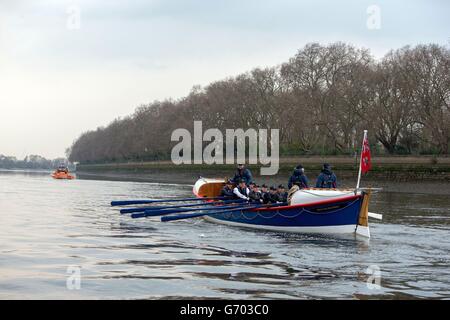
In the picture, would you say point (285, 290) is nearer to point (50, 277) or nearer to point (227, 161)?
point (50, 277)

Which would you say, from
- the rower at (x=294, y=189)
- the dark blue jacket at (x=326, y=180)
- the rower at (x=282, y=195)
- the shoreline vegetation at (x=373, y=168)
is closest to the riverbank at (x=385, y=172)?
the shoreline vegetation at (x=373, y=168)

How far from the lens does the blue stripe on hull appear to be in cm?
2203

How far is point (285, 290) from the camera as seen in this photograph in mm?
13391

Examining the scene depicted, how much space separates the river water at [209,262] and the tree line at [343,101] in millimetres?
47198

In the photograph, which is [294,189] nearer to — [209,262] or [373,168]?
[209,262]

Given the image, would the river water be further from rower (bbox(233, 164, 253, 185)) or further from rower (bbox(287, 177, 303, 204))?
rower (bbox(233, 164, 253, 185))

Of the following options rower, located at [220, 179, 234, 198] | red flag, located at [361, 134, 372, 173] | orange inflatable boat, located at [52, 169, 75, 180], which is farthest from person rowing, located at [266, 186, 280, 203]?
orange inflatable boat, located at [52, 169, 75, 180]

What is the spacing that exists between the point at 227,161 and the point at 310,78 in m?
19.1

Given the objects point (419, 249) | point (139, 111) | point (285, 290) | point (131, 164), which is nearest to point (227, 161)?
point (131, 164)

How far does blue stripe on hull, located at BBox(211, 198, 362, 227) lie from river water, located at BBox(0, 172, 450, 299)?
634mm

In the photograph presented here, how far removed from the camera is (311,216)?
22.9 meters

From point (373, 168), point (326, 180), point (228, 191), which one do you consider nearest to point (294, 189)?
point (326, 180)

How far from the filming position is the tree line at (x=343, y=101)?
232 ft

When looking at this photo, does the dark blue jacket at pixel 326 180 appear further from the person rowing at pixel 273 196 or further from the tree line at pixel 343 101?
the tree line at pixel 343 101
